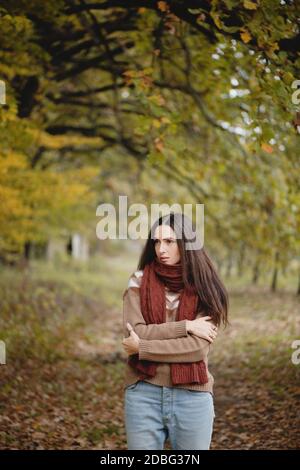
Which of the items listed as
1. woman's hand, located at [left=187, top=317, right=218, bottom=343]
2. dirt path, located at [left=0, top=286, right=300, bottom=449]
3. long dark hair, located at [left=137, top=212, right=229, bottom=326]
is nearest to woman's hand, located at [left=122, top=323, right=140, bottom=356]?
woman's hand, located at [left=187, top=317, right=218, bottom=343]

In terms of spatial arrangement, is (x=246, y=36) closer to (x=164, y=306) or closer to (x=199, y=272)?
(x=199, y=272)

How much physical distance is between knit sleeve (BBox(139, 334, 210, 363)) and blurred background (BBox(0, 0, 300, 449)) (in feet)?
7.84

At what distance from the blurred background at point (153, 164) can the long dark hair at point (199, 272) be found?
6.03 feet

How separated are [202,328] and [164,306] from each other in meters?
0.26

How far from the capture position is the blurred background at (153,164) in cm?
533

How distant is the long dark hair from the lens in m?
3.20

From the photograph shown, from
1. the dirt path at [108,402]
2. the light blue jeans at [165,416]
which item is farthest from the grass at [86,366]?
the light blue jeans at [165,416]

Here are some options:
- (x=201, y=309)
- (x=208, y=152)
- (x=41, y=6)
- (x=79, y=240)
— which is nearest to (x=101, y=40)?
(x=41, y=6)

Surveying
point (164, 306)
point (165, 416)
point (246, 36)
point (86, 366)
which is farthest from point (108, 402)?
point (246, 36)

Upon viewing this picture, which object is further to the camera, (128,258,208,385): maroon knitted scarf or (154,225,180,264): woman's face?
(154,225,180,264): woman's face

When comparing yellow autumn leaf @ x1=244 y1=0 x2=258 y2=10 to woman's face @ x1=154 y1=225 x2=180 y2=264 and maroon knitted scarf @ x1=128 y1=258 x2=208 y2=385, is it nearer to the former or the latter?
woman's face @ x1=154 y1=225 x2=180 y2=264

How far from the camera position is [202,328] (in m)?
3.12

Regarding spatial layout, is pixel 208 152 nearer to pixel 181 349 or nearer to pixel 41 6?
pixel 41 6

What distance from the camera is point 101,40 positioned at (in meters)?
6.64
